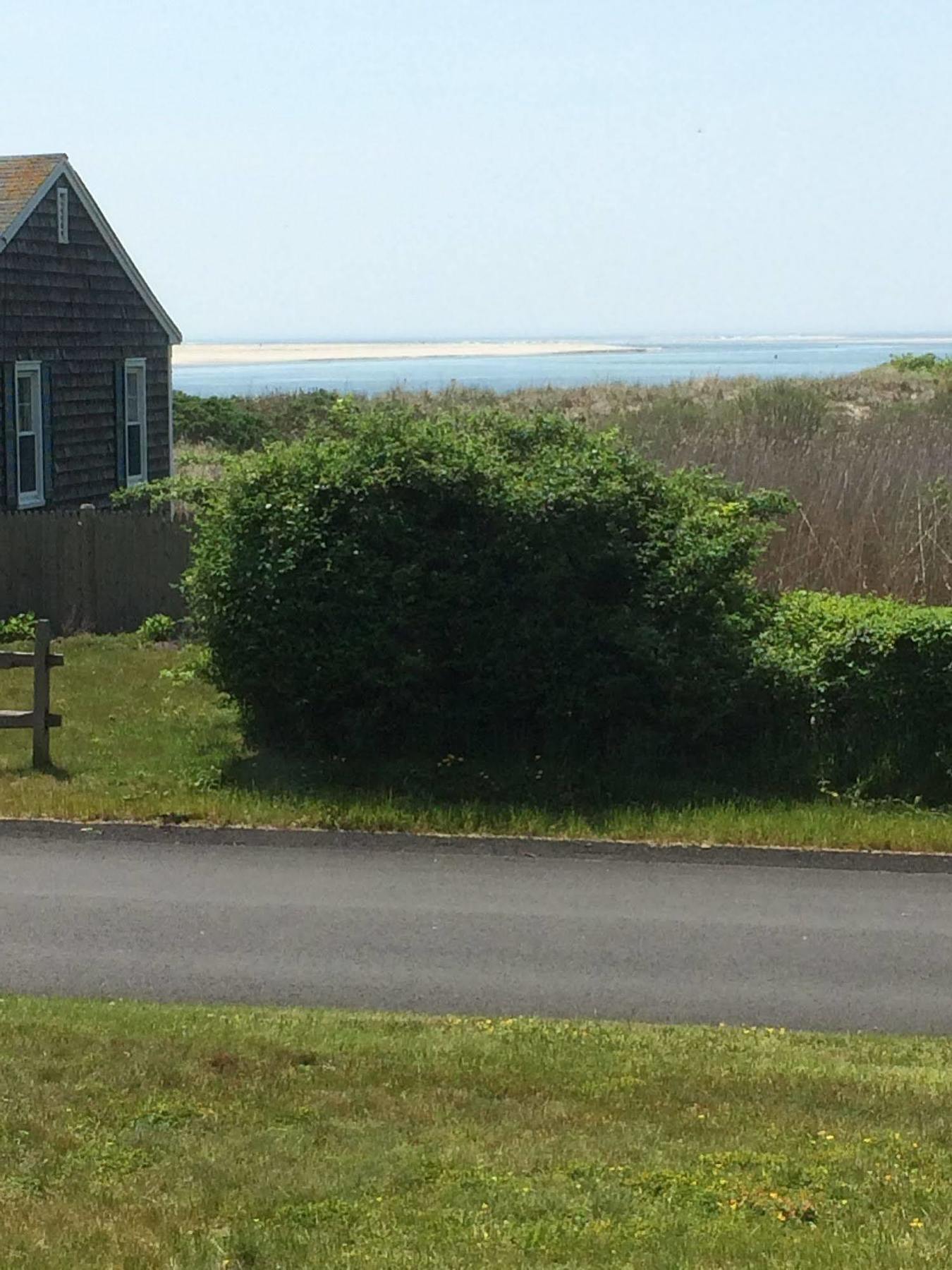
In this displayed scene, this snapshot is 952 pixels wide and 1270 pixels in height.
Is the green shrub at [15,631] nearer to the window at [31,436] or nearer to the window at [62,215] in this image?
the window at [31,436]

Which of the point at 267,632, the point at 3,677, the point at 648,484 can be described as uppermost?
the point at 648,484

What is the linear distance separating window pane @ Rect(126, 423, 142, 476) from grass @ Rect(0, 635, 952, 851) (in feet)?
45.8

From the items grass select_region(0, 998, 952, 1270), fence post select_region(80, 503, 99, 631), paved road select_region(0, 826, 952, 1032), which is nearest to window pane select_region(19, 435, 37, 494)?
fence post select_region(80, 503, 99, 631)

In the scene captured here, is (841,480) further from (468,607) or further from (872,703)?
(468,607)

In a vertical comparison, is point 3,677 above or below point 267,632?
below

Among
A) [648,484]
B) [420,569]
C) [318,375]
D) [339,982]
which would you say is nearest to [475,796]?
[420,569]

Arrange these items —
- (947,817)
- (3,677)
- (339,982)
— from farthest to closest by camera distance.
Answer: (3,677), (947,817), (339,982)

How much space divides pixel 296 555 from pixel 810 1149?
8870 millimetres

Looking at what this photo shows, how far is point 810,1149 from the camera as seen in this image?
5895mm

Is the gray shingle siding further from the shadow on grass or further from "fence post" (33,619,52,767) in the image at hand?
the shadow on grass

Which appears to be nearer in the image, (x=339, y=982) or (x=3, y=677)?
(x=339, y=982)

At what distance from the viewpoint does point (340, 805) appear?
13.0m

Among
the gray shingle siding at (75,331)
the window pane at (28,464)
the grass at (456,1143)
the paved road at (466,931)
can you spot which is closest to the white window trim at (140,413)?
the gray shingle siding at (75,331)

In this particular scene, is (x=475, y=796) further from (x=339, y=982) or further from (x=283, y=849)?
(x=339, y=982)
